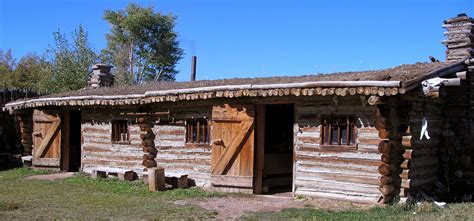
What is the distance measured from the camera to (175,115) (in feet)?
48.4

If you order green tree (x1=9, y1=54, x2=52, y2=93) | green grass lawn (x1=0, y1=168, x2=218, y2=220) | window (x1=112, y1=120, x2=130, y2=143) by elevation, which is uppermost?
green tree (x1=9, y1=54, x2=52, y2=93)

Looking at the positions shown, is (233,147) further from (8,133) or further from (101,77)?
(8,133)

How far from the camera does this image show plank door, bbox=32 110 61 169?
1822cm

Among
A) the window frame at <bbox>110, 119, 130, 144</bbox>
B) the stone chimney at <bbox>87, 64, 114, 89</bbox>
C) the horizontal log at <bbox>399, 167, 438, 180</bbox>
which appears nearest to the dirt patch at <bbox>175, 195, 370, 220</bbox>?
the horizontal log at <bbox>399, 167, 438, 180</bbox>

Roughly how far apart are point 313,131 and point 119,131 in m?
Result: 7.07

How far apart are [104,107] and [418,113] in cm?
959

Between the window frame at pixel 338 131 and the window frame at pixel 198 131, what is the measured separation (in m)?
3.40

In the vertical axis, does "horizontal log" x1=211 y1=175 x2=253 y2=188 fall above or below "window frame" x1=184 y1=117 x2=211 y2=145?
below

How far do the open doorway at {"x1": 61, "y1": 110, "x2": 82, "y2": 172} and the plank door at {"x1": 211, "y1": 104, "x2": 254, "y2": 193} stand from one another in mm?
7113

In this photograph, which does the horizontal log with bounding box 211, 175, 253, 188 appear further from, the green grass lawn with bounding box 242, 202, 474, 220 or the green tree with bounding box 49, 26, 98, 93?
the green tree with bounding box 49, 26, 98, 93

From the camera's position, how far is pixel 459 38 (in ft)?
44.2

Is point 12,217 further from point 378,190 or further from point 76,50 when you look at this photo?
point 76,50

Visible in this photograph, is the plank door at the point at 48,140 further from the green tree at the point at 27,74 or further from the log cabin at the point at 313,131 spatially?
the green tree at the point at 27,74

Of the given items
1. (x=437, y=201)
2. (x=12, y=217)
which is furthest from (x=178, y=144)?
(x=437, y=201)
